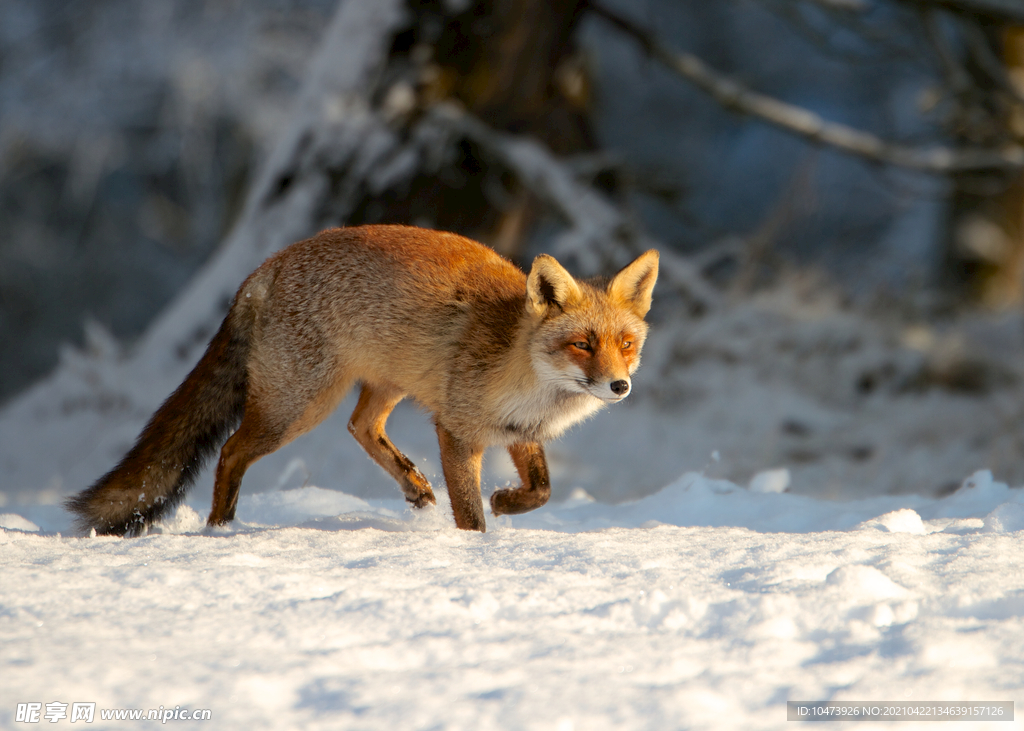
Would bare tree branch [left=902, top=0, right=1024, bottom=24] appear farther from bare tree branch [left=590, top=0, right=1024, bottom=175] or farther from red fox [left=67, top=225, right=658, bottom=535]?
red fox [left=67, top=225, right=658, bottom=535]

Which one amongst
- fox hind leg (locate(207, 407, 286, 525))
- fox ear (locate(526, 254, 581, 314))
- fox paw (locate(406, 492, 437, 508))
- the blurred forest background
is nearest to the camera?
fox ear (locate(526, 254, 581, 314))

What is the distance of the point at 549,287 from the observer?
358cm

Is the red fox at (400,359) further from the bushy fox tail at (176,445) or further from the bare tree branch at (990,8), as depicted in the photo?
the bare tree branch at (990,8)

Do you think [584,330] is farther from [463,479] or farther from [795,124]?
[795,124]

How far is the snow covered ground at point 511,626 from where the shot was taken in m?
1.75

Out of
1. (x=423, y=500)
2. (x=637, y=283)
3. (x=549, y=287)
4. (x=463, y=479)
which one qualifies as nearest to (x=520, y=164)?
(x=637, y=283)

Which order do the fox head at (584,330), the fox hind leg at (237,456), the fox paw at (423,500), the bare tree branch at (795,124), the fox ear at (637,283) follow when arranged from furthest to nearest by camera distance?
the bare tree branch at (795,124), the fox paw at (423,500), the fox ear at (637,283), the fox hind leg at (237,456), the fox head at (584,330)

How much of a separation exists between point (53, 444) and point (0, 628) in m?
6.11

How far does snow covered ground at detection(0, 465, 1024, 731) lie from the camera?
175 cm

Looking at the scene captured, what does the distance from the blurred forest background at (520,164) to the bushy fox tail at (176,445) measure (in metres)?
3.51

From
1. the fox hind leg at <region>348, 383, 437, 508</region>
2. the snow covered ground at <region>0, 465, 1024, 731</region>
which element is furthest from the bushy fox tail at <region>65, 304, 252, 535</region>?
the fox hind leg at <region>348, 383, 437, 508</region>

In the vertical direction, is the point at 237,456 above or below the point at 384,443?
below

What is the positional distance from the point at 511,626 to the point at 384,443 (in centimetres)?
216

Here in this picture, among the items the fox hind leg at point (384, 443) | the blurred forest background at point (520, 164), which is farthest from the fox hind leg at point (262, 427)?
the blurred forest background at point (520, 164)
